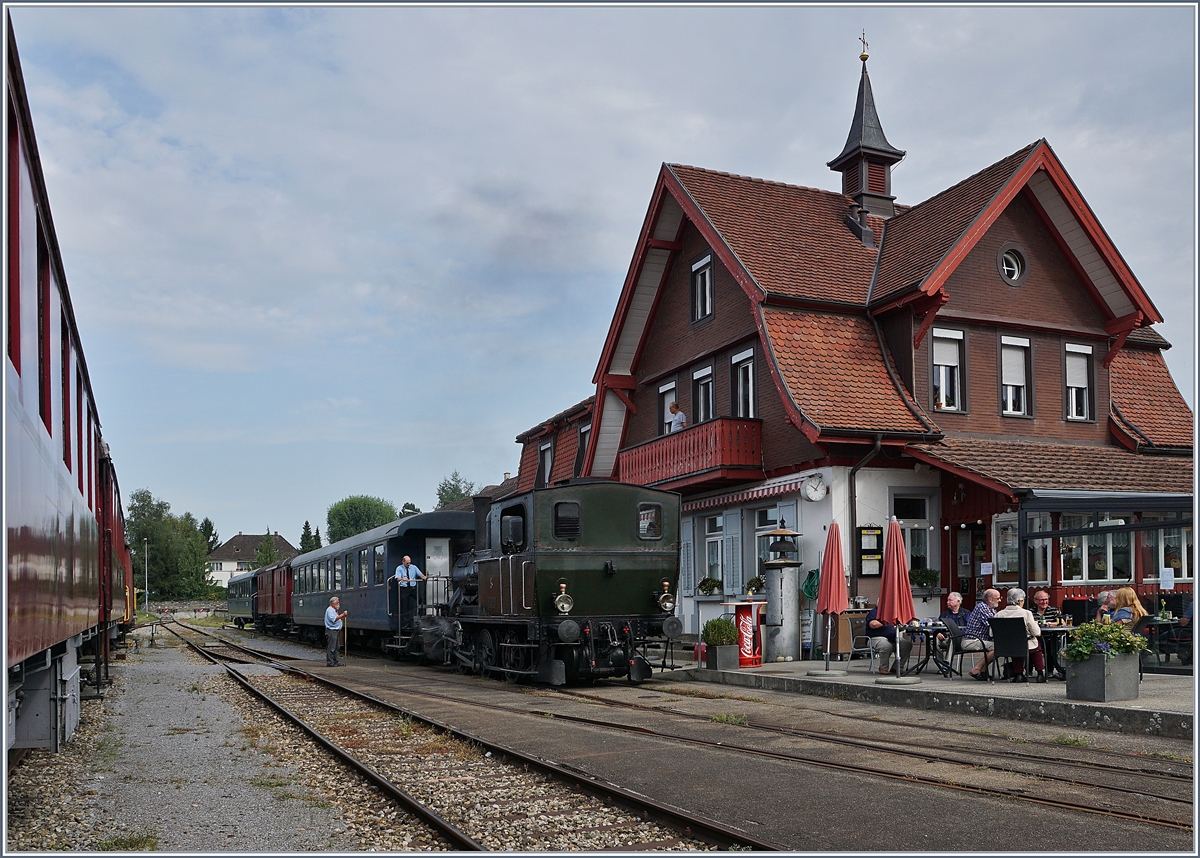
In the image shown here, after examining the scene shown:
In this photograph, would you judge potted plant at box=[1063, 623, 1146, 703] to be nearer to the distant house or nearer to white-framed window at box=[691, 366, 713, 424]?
white-framed window at box=[691, 366, 713, 424]

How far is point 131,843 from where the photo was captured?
700cm

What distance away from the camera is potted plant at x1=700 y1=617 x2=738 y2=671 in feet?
58.6

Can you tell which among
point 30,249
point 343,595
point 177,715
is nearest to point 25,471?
point 30,249

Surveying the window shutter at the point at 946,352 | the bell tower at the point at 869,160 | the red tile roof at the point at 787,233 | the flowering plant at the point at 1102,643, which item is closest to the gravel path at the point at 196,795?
the flowering plant at the point at 1102,643

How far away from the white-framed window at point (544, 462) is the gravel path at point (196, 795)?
20.1 metres

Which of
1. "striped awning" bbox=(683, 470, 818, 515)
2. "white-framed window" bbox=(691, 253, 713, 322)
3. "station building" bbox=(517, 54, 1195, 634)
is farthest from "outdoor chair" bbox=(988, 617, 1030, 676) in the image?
"white-framed window" bbox=(691, 253, 713, 322)

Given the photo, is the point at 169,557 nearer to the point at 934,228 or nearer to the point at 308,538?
the point at 308,538

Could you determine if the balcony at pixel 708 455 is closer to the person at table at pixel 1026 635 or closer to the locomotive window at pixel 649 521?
the locomotive window at pixel 649 521

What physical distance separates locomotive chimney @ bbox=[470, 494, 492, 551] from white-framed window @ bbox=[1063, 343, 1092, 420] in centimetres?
1137

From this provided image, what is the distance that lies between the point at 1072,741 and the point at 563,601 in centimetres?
812

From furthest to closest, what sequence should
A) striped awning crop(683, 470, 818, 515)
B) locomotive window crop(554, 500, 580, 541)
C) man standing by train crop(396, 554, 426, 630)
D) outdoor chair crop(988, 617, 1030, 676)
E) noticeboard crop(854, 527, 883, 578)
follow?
man standing by train crop(396, 554, 426, 630)
striped awning crop(683, 470, 818, 515)
noticeboard crop(854, 527, 883, 578)
locomotive window crop(554, 500, 580, 541)
outdoor chair crop(988, 617, 1030, 676)

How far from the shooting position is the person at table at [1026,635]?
46.8 feet

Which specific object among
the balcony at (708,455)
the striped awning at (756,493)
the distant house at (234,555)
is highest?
the balcony at (708,455)

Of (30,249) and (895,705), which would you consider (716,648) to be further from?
(30,249)
